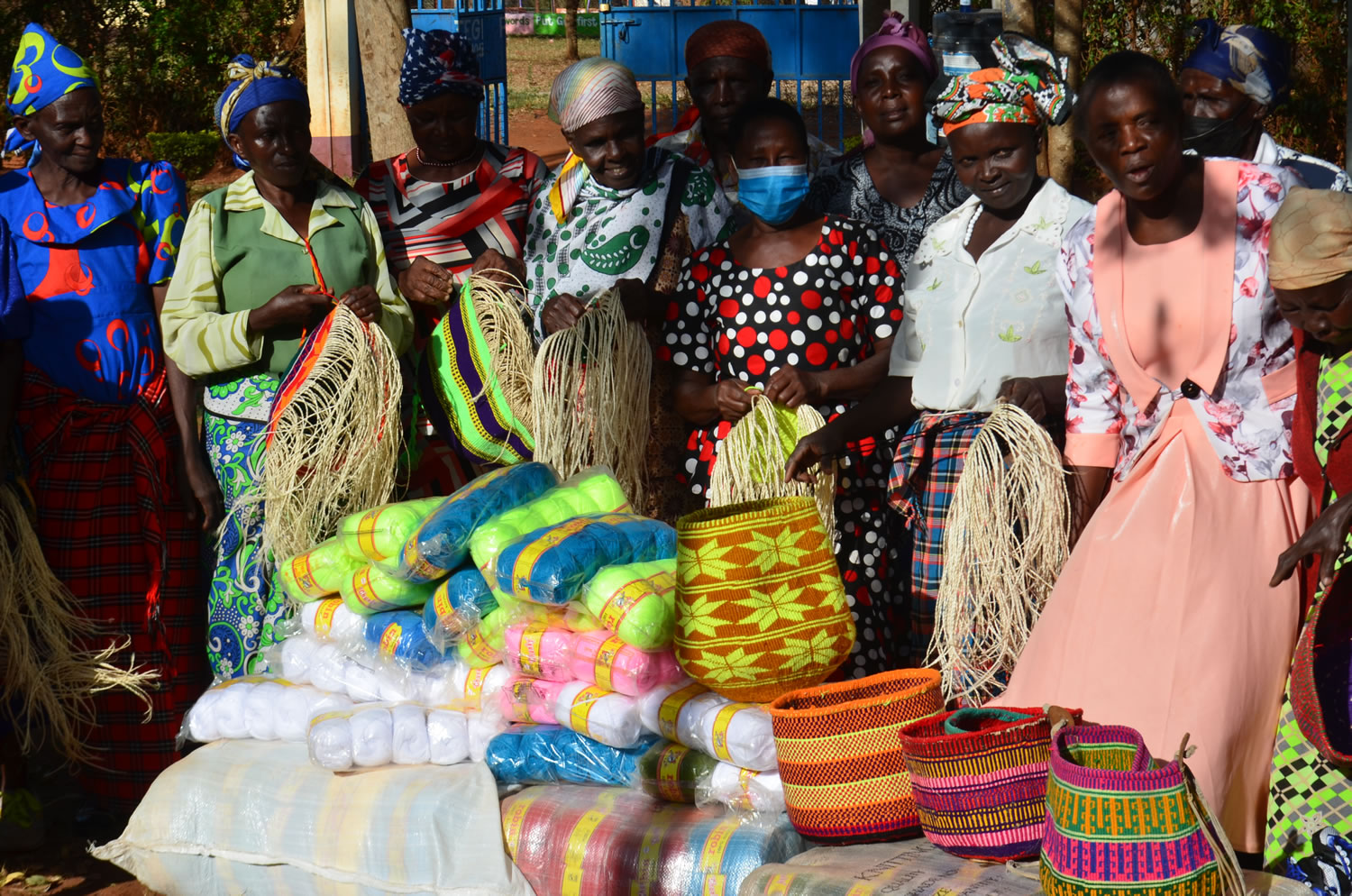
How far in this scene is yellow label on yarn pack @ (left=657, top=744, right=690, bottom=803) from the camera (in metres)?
3.42

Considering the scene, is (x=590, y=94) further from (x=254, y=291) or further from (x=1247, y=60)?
(x=1247, y=60)

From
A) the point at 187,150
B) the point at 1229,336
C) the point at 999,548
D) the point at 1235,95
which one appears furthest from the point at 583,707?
the point at 187,150

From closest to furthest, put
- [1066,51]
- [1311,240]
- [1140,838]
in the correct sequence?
[1140,838], [1311,240], [1066,51]

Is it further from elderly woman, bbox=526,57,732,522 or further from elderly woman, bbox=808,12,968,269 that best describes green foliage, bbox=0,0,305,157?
elderly woman, bbox=808,12,968,269

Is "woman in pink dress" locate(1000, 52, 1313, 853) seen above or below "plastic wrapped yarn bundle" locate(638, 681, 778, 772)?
above

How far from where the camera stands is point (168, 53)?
56.6 ft

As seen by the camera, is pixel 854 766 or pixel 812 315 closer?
pixel 854 766

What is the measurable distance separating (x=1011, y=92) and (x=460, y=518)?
1828 mm

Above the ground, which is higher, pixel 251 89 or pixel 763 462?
pixel 251 89

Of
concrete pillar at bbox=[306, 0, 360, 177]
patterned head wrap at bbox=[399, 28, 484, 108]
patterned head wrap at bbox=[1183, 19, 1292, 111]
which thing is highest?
concrete pillar at bbox=[306, 0, 360, 177]

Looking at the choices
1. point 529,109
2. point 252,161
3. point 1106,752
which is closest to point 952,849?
point 1106,752

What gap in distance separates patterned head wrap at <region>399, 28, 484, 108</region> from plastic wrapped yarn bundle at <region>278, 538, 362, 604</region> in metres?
1.50

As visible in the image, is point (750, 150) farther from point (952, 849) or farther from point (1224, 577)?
point (952, 849)

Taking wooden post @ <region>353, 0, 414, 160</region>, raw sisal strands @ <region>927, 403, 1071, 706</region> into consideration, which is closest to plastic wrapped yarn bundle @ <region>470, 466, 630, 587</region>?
raw sisal strands @ <region>927, 403, 1071, 706</region>
